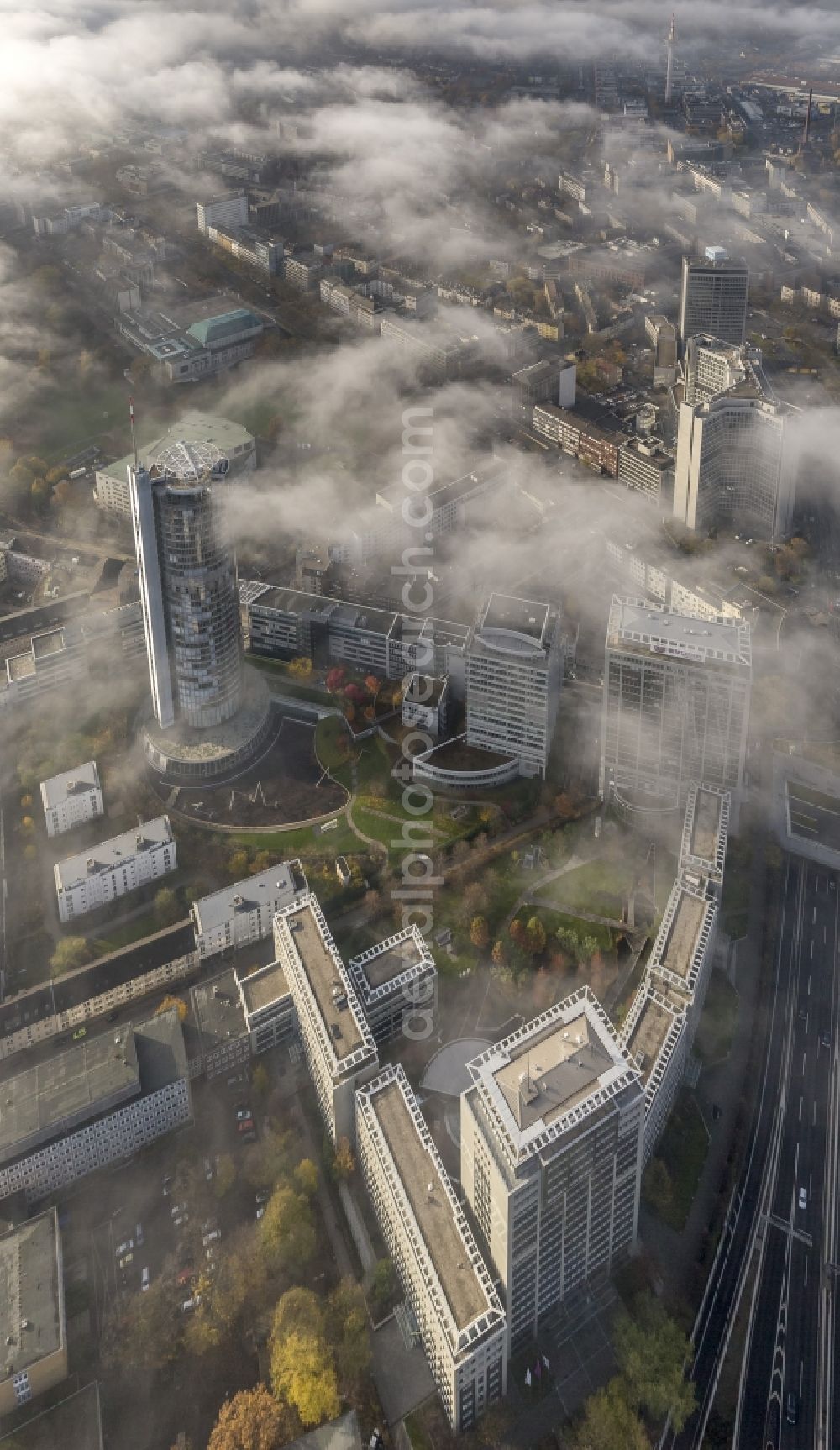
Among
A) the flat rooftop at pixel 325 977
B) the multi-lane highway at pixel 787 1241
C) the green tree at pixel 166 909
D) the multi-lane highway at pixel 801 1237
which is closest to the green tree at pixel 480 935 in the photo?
the flat rooftop at pixel 325 977

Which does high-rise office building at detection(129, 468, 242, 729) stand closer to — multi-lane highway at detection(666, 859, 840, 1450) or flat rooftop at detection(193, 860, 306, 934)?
flat rooftop at detection(193, 860, 306, 934)

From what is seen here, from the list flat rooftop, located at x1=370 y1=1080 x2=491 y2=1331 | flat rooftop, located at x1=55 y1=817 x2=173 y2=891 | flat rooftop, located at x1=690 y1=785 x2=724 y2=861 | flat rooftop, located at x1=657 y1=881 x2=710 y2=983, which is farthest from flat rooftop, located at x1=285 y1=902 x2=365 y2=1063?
flat rooftop, located at x1=690 y1=785 x2=724 y2=861

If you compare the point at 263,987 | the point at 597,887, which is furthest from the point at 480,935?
the point at 263,987

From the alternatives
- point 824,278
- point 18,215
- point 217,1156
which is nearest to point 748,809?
point 217,1156

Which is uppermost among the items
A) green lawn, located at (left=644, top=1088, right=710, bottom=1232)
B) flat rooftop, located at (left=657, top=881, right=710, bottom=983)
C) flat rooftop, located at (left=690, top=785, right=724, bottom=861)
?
flat rooftop, located at (left=657, top=881, right=710, bottom=983)

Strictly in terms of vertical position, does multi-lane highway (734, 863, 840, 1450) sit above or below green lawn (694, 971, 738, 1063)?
below

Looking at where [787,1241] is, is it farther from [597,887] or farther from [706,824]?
[706,824]
